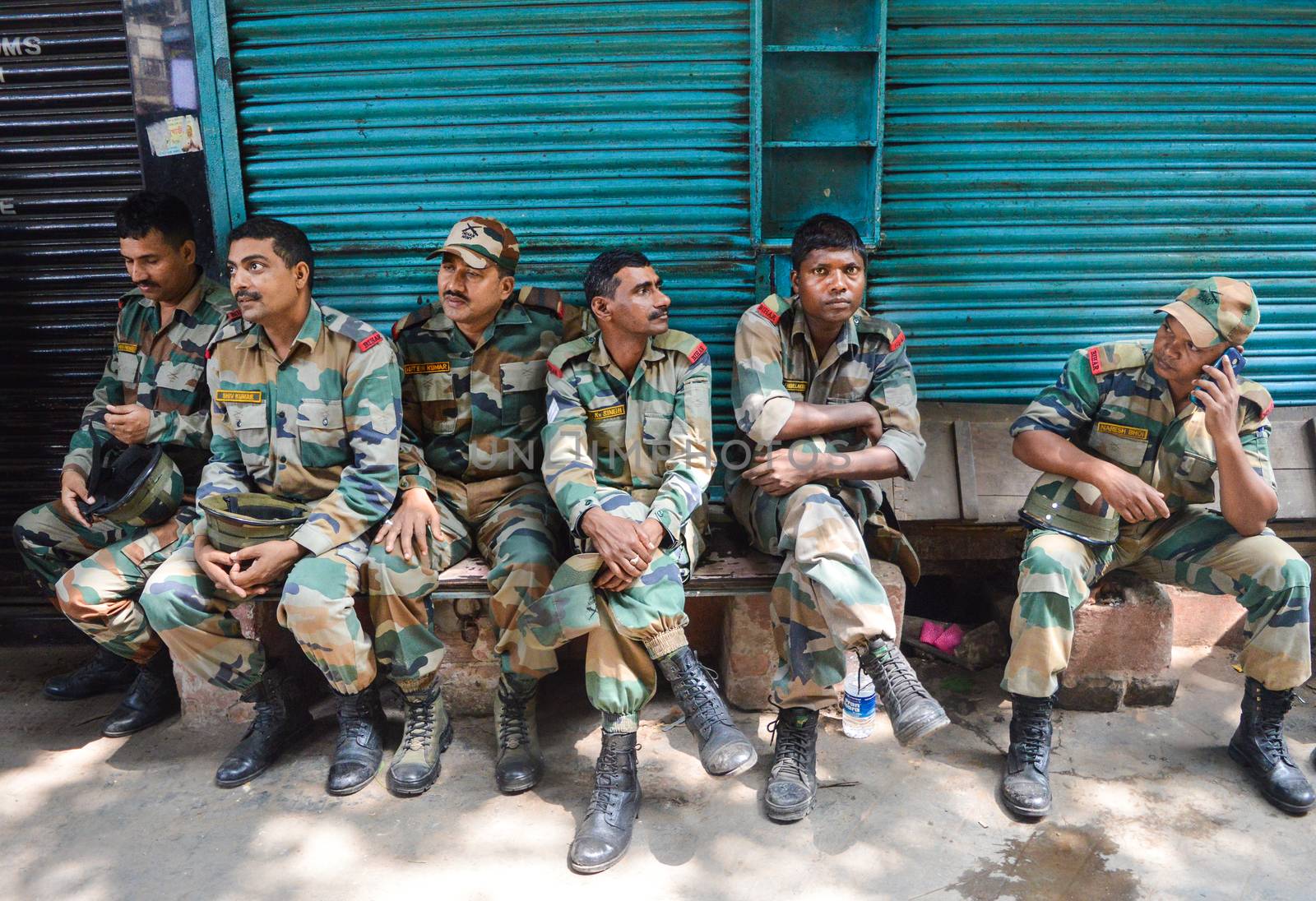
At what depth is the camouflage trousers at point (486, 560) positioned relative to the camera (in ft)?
10.8

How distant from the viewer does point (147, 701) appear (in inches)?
147

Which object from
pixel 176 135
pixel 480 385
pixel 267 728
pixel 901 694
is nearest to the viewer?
pixel 901 694

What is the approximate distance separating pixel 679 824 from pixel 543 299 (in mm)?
2010

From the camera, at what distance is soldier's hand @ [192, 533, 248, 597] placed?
3256 mm

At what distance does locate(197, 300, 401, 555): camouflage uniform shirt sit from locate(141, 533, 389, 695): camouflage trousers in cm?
18

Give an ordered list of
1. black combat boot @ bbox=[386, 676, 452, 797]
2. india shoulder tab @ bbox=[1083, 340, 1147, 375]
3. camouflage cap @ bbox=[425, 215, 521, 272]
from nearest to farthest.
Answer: black combat boot @ bbox=[386, 676, 452, 797], india shoulder tab @ bbox=[1083, 340, 1147, 375], camouflage cap @ bbox=[425, 215, 521, 272]

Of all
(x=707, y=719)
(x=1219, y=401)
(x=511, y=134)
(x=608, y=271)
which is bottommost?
(x=707, y=719)

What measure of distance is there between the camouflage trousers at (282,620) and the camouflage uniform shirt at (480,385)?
548 millimetres

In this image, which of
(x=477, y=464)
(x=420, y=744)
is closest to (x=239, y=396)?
(x=477, y=464)

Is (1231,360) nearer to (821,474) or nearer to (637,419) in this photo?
(821,474)

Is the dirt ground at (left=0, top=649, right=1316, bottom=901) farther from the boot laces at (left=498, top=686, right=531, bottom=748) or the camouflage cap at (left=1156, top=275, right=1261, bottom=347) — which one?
the camouflage cap at (left=1156, top=275, right=1261, bottom=347)

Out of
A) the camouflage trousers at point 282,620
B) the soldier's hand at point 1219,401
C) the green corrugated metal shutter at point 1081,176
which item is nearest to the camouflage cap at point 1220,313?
the soldier's hand at point 1219,401

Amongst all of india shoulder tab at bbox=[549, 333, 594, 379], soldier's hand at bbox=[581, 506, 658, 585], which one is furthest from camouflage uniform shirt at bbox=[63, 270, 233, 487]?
soldier's hand at bbox=[581, 506, 658, 585]

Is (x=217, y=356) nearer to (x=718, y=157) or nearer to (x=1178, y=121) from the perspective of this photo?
(x=718, y=157)
